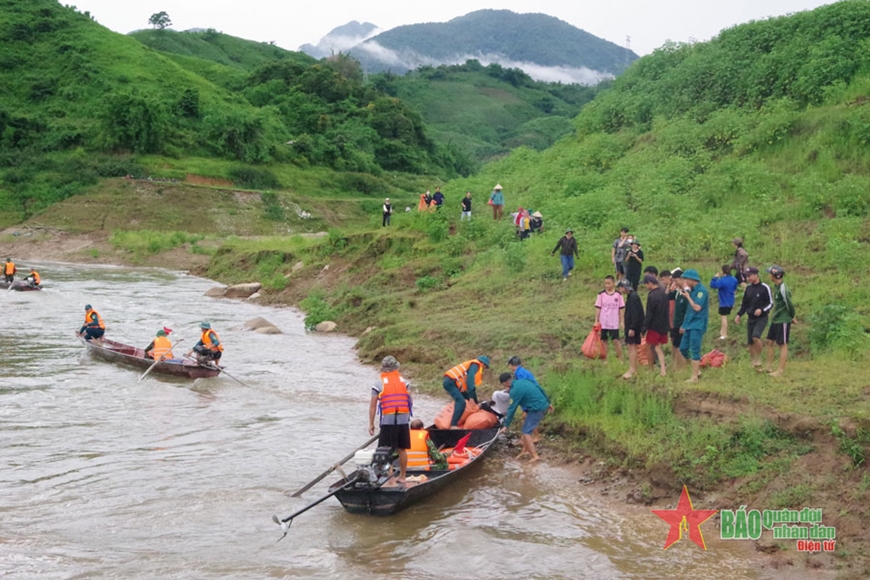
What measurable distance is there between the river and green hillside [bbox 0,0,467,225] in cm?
4332

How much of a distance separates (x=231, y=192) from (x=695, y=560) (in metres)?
53.5

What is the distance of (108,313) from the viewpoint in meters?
30.5

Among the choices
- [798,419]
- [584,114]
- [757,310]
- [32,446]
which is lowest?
[32,446]

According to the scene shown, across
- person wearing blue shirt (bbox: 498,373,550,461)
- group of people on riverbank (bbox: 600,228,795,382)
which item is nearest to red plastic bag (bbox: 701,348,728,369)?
group of people on riverbank (bbox: 600,228,795,382)

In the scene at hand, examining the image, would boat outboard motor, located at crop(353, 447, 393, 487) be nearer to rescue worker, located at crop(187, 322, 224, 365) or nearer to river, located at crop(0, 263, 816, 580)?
river, located at crop(0, 263, 816, 580)

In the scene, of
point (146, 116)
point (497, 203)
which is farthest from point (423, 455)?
point (146, 116)

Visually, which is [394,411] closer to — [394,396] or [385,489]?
[394,396]

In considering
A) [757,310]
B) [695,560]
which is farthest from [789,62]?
[695,560]

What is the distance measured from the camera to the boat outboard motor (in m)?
11.0

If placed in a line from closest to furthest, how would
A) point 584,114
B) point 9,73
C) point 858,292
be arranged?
point 858,292
point 584,114
point 9,73

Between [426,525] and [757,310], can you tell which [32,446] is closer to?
[426,525]

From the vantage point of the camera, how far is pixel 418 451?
40.0 ft

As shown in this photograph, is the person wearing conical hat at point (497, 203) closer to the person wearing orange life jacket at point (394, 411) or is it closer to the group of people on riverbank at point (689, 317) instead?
the group of people on riverbank at point (689, 317)

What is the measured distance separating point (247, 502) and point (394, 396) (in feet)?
8.49
